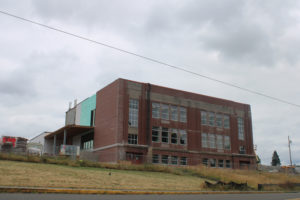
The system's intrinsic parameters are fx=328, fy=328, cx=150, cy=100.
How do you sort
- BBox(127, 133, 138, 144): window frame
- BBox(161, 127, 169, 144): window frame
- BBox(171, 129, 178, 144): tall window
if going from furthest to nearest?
BBox(171, 129, 178, 144): tall window
BBox(161, 127, 169, 144): window frame
BBox(127, 133, 138, 144): window frame

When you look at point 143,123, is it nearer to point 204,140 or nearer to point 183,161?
point 183,161

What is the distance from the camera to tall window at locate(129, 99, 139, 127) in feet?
149

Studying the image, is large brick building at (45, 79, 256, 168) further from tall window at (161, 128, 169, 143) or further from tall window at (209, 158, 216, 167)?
tall window at (161, 128, 169, 143)

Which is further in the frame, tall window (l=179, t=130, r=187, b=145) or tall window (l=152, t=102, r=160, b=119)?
tall window (l=179, t=130, r=187, b=145)

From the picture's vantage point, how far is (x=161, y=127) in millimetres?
47406

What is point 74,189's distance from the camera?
13.9 meters

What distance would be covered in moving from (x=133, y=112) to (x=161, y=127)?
4.87m

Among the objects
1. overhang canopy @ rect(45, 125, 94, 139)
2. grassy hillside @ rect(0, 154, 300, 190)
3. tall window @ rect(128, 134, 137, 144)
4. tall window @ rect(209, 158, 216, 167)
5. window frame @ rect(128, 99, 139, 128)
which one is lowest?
grassy hillside @ rect(0, 154, 300, 190)

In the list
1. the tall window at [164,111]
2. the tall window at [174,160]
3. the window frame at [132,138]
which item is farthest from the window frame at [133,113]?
the tall window at [174,160]

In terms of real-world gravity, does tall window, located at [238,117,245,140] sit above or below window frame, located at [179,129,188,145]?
above

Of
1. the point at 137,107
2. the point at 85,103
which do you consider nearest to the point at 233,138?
the point at 137,107

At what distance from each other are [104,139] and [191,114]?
1417 centimetres

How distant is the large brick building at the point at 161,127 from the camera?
4469 cm

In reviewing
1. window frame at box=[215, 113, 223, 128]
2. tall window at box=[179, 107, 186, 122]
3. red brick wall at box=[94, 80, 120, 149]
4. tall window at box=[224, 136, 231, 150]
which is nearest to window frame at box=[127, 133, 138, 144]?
red brick wall at box=[94, 80, 120, 149]
